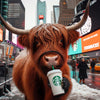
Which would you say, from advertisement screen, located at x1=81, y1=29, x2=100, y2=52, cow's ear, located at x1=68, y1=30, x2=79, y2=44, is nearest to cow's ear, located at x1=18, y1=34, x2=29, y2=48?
cow's ear, located at x1=68, y1=30, x2=79, y2=44

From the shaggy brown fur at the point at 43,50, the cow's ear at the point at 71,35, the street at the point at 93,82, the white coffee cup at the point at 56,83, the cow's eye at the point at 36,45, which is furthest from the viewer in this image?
the street at the point at 93,82

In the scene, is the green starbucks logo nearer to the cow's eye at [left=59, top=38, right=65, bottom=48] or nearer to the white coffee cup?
the white coffee cup

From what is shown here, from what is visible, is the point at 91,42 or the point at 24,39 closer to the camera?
the point at 24,39

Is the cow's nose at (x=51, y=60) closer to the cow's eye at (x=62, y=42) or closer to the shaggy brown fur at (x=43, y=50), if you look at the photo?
the shaggy brown fur at (x=43, y=50)

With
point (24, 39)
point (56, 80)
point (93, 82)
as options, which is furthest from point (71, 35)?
point (93, 82)

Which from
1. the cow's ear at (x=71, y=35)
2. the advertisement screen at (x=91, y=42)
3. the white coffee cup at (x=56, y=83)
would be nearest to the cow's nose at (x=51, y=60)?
the white coffee cup at (x=56, y=83)

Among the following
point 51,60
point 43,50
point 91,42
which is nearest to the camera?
point 51,60

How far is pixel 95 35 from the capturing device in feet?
20.6

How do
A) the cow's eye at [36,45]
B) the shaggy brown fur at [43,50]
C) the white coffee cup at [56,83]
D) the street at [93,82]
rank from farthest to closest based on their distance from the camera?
the street at [93,82] → the cow's eye at [36,45] → the shaggy brown fur at [43,50] → the white coffee cup at [56,83]

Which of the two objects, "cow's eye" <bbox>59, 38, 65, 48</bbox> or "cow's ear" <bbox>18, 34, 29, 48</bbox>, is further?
"cow's ear" <bbox>18, 34, 29, 48</bbox>

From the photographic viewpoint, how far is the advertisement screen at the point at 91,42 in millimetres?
6050

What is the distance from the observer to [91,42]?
261 inches

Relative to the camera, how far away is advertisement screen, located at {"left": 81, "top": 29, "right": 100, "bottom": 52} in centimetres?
605

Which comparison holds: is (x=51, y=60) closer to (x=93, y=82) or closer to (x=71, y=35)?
(x=71, y=35)
